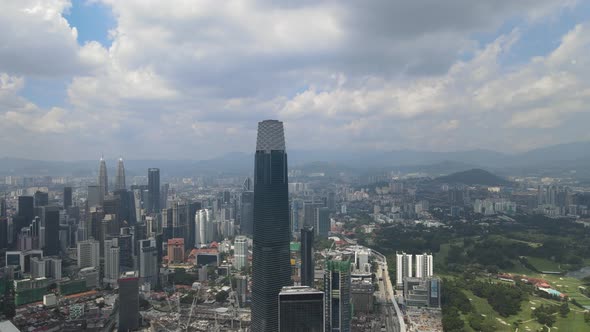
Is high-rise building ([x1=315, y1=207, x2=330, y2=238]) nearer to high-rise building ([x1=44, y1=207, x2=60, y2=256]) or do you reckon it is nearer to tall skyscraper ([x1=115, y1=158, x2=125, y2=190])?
tall skyscraper ([x1=115, y1=158, x2=125, y2=190])

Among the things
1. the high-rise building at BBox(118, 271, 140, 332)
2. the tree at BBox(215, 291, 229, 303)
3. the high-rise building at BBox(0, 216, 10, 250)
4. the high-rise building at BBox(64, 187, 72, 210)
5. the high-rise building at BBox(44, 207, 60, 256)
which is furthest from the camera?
the high-rise building at BBox(64, 187, 72, 210)

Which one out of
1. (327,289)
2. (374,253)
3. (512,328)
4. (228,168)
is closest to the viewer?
(327,289)

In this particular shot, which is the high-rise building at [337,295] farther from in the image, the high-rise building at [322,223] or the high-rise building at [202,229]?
the high-rise building at [202,229]

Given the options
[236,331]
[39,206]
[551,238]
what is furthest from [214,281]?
[551,238]

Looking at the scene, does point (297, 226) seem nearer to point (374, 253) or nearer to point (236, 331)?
point (374, 253)

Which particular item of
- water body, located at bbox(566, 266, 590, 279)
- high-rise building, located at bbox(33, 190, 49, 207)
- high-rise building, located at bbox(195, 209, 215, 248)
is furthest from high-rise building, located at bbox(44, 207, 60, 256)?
water body, located at bbox(566, 266, 590, 279)

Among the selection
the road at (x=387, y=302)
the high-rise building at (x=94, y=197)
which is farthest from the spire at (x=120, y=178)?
the road at (x=387, y=302)
